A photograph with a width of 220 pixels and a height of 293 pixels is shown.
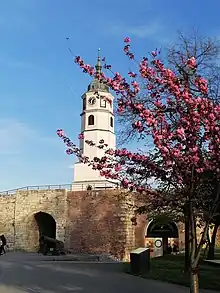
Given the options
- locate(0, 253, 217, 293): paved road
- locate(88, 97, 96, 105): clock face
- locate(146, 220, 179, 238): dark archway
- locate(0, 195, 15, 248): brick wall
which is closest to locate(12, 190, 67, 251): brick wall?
locate(0, 195, 15, 248): brick wall

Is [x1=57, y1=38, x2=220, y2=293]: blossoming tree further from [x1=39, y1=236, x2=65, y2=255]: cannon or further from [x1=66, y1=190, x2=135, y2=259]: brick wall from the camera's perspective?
[x1=66, y1=190, x2=135, y2=259]: brick wall

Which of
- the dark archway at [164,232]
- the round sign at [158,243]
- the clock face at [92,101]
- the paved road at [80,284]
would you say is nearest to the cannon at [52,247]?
the round sign at [158,243]

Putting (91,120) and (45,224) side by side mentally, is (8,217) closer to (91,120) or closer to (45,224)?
(45,224)

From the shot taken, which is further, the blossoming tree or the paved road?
the paved road

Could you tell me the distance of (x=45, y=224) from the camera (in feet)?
149

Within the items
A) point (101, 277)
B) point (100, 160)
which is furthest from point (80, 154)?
point (101, 277)

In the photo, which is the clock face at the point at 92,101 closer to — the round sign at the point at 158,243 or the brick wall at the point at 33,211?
the brick wall at the point at 33,211

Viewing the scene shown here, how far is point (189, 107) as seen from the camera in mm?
6828

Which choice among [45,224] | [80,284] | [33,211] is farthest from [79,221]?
[80,284]

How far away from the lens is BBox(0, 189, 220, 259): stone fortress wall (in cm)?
3797

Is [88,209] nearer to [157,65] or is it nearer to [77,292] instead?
[77,292]

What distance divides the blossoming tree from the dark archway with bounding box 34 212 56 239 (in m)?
36.3

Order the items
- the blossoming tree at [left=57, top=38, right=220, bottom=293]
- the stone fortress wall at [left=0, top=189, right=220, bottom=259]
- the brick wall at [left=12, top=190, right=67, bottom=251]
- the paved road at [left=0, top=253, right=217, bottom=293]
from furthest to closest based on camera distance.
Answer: the brick wall at [left=12, top=190, right=67, bottom=251], the stone fortress wall at [left=0, top=189, right=220, bottom=259], the paved road at [left=0, top=253, right=217, bottom=293], the blossoming tree at [left=57, top=38, right=220, bottom=293]

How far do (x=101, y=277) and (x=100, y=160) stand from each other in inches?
323
